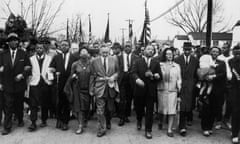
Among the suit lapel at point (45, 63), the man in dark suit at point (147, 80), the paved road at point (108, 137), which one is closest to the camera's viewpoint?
the paved road at point (108, 137)

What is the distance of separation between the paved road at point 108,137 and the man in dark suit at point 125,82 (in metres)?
0.61

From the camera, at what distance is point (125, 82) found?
677 cm

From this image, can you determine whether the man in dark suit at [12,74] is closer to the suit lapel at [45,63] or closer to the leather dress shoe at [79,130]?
the suit lapel at [45,63]

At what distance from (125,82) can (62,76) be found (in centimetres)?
180

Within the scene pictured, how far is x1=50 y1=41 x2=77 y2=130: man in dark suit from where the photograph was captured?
6.00 metres

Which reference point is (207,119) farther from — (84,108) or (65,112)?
(65,112)

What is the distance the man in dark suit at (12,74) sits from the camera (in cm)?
579

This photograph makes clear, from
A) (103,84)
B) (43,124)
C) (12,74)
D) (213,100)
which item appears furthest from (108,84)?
(213,100)

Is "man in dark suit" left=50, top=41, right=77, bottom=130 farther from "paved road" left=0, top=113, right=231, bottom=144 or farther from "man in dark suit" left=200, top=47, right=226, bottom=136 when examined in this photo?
"man in dark suit" left=200, top=47, right=226, bottom=136

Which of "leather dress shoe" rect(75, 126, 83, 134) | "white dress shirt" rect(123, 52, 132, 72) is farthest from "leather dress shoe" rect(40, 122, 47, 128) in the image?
"white dress shirt" rect(123, 52, 132, 72)

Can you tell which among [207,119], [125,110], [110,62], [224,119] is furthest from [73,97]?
[224,119]

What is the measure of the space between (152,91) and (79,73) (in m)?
1.81

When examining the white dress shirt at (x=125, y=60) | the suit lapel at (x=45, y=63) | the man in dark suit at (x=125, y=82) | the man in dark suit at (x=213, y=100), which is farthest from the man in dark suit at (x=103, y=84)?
the man in dark suit at (x=213, y=100)

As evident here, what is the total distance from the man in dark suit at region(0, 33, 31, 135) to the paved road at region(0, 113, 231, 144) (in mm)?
576
